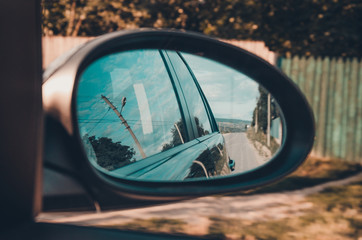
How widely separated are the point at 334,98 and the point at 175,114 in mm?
6435

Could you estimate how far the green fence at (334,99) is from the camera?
719 centimetres

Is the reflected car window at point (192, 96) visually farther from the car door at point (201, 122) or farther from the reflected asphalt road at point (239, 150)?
the reflected asphalt road at point (239, 150)

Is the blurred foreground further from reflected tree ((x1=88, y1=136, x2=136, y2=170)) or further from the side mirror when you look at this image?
reflected tree ((x1=88, y1=136, x2=136, y2=170))

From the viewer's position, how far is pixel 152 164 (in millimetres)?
1477

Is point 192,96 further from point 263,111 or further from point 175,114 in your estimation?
point 263,111

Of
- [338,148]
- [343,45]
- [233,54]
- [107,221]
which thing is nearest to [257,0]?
[343,45]

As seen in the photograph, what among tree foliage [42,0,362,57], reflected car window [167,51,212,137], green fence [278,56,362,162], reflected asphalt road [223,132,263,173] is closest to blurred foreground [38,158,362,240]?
reflected car window [167,51,212,137]

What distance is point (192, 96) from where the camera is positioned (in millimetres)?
1849

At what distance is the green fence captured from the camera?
719cm

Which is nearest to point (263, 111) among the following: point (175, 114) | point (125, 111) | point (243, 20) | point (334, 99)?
point (175, 114)

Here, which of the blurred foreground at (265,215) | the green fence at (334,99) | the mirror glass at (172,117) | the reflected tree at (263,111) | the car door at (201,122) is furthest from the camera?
the green fence at (334,99)

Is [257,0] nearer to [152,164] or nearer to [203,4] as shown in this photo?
[203,4]

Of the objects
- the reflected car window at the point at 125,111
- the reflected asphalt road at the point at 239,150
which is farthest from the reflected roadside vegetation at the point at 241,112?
the reflected car window at the point at 125,111

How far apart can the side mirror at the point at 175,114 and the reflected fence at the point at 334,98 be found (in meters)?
5.85
